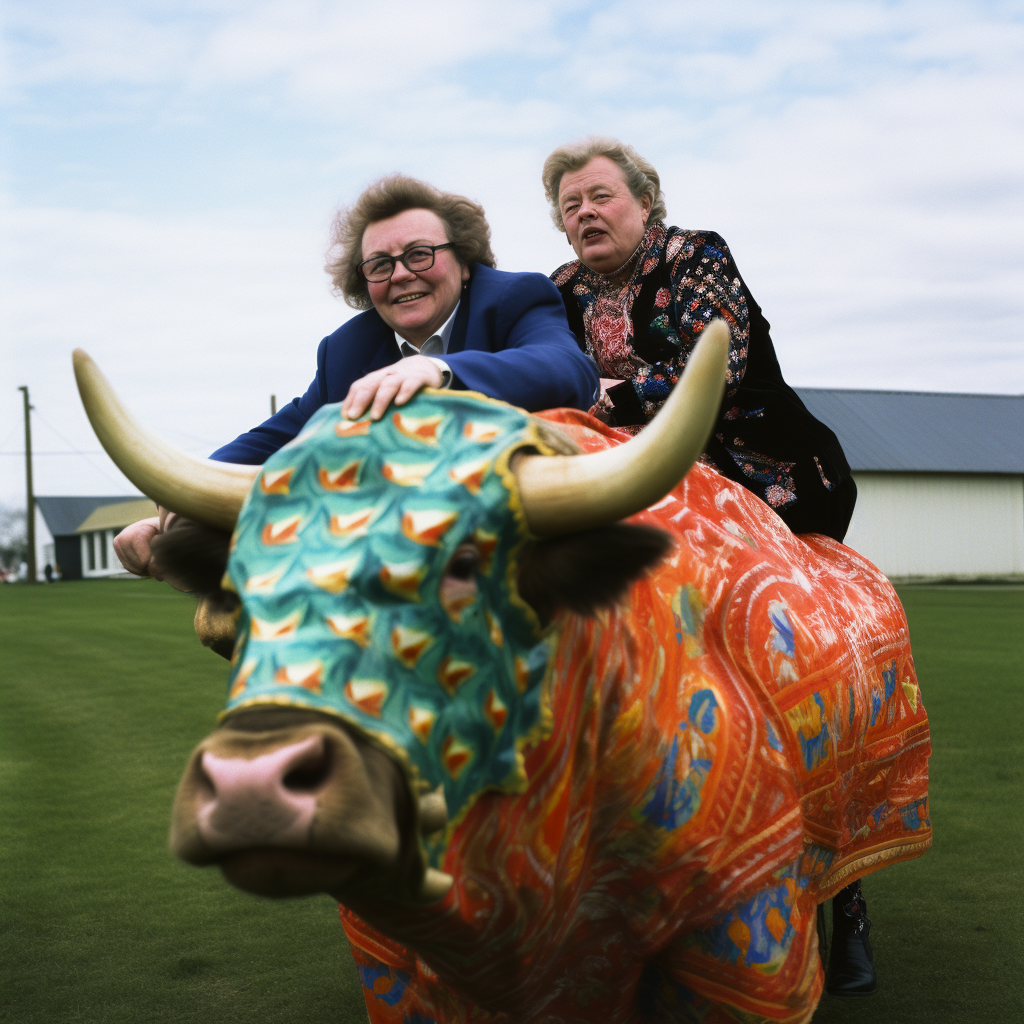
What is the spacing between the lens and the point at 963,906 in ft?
16.7

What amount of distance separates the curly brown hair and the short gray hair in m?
0.90

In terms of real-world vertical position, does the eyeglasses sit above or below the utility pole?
above

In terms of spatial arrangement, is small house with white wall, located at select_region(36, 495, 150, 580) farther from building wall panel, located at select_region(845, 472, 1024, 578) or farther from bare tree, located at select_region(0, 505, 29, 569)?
building wall panel, located at select_region(845, 472, 1024, 578)

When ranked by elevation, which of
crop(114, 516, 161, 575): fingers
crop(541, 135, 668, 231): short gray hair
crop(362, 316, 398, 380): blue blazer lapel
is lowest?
crop(114, 516, 161, 575): fingers

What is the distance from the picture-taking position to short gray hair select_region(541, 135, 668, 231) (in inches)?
139

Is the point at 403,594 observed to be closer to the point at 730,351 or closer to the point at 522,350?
the point at 522,350

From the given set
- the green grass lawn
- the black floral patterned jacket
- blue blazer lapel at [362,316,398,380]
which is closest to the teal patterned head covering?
blue blazer lapel at [362,316,398,380]

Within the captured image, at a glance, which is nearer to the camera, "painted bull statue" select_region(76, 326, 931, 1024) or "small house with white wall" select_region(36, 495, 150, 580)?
"painted bull statue" select_region(76, 326, 931, 1024)

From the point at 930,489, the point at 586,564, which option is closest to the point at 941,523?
the point at 930,489

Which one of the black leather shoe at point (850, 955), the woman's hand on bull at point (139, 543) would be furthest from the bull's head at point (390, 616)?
the black leather shoe at point (850, 955)

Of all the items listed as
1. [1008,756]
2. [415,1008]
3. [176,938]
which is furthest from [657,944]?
[1008,756]

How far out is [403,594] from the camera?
1603 millimetres

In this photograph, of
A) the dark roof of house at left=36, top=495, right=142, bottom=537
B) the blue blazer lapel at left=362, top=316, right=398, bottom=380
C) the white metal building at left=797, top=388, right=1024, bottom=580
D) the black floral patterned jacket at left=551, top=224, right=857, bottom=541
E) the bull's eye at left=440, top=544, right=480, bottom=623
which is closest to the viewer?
the bull's eye at left=440, top=544, right=480, bottom=623

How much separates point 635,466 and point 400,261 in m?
1.10
